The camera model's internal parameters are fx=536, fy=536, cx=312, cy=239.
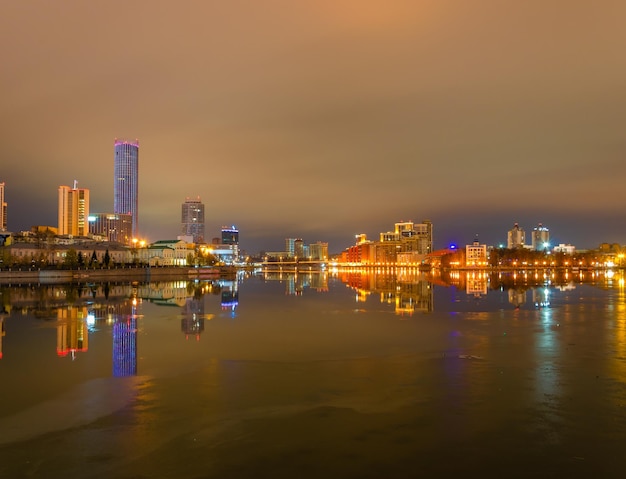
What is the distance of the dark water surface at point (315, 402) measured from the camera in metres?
8.26

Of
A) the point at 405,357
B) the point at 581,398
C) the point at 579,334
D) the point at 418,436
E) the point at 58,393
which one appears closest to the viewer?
the point at 418,436

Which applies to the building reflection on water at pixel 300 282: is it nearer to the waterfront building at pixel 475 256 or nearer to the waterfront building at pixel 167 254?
the waterfront building at pixel 167 254

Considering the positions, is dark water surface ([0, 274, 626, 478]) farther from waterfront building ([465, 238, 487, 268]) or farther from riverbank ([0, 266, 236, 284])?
waterfront building ([465, 238, 487, 268])

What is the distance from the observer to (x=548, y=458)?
8.31 meters

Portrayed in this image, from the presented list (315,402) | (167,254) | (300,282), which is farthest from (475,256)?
(315,402)

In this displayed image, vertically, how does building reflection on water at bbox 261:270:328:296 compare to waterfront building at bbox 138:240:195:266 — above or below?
below

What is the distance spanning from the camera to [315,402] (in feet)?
37.3

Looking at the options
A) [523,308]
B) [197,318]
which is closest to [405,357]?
[197,318]

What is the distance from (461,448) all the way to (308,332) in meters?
13.8

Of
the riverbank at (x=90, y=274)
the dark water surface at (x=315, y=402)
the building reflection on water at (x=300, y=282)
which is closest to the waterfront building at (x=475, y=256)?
the building reflection on water at (x=300, y=282)

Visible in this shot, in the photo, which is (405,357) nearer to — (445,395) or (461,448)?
(445,395)

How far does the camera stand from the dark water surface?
8258mm

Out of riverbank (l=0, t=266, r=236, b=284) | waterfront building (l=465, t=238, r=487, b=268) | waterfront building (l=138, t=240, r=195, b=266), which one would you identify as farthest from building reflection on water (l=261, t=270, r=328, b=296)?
waterfront building (l=465, t=238, r=487, b=268)

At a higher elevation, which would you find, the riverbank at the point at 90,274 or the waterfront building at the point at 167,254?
the waterfront building at the point at 167,254
